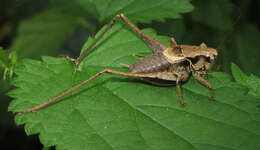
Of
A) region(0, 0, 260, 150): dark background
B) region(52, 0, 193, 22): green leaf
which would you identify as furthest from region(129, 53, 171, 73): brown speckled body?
region(0, 0, 260, 150): dark background

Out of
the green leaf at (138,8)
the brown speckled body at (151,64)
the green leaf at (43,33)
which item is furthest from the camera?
the green leaf at (43,33)

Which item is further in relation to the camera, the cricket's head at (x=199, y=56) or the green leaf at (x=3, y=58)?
the cricket's head at (x=199, y=56)

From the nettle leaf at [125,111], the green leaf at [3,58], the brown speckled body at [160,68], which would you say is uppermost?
the green leaf at [3,58]

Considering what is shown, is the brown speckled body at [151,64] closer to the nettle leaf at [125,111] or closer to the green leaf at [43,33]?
the nettle leaf at [125,111]

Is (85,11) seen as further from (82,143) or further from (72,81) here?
(82,143)

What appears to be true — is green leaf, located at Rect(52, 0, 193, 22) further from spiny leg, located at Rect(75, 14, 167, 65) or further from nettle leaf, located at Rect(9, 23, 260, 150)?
nettle leaf, located at Rect(9, 23, 260, 150)

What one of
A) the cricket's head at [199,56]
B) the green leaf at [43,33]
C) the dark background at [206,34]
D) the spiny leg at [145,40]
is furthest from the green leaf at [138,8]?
the green leaf at [43,33]

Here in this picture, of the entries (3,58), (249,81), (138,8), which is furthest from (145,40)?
(3,58)
